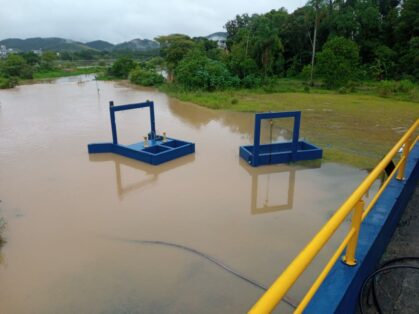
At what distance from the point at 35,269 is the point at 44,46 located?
143m

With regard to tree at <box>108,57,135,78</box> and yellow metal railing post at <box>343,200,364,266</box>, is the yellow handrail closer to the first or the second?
yellow metal railing post at <box>343,200,364,266</box>

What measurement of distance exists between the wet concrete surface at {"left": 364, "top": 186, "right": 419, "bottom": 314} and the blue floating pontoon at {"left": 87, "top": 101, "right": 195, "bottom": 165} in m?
5.50

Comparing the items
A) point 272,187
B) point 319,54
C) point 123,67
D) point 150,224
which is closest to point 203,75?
point 319,54

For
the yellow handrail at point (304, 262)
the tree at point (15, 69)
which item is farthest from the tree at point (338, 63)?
the tree at point (15, 69)

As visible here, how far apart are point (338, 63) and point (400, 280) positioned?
67.9 feet

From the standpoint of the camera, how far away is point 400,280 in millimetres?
2262

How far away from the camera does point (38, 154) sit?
8.35 m

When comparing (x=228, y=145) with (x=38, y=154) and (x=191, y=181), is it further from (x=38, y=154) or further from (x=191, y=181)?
(x=38, y=154)

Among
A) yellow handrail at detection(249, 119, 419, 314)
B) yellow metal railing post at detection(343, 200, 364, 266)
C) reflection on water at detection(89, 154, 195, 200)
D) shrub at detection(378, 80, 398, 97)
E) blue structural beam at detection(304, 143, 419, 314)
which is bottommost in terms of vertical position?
reflection on water at detection(89, 154, 195, 200)

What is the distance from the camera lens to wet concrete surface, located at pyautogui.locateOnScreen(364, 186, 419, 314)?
2.07 meters

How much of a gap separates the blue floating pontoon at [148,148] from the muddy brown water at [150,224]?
21 cm

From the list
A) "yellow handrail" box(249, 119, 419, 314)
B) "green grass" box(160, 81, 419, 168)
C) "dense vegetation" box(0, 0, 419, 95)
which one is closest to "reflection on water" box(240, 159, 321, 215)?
"green grass" box(160, 81, 419, 168)

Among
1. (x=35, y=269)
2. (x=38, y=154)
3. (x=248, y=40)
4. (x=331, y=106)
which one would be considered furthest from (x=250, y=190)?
(x=248, y=40)

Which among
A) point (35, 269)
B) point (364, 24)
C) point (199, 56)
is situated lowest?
point (35, 269)
